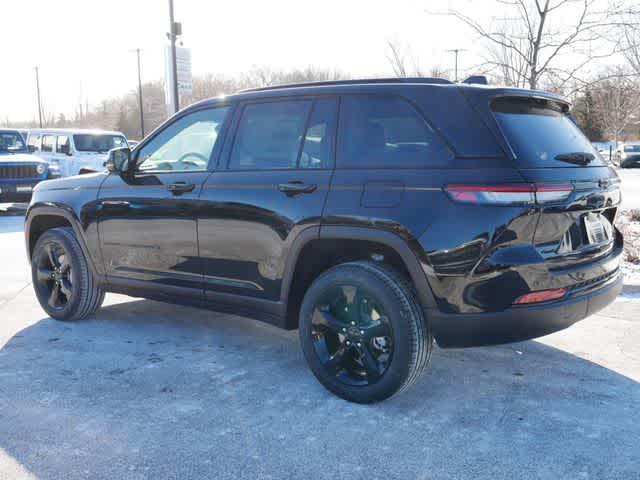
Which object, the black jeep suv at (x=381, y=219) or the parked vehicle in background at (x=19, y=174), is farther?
the parked vehicle in background at (x=19, y=174)

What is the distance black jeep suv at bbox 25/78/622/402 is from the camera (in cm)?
322

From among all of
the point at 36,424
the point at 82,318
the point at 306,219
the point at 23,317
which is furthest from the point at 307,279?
the point at 23,317

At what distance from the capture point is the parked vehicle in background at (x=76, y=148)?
54.0ft

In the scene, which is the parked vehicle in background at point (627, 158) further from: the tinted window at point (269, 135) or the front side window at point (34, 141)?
the tinted window at point (269, 135)

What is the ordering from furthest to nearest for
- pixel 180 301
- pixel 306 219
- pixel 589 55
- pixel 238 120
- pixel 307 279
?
pixel 589 55
pixel 180 301
pixel 238 120
pixel 307 279
pixel 306 219

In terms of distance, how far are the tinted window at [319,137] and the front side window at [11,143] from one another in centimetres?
1348

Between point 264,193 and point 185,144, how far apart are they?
995 millimetres

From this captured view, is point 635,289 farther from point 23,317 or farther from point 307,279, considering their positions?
point 23,317

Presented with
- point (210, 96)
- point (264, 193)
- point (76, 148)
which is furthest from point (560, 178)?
point (210, 96)

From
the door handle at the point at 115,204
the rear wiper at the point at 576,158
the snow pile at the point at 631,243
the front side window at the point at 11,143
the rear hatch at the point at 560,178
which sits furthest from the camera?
the front side window at the point at 11,143

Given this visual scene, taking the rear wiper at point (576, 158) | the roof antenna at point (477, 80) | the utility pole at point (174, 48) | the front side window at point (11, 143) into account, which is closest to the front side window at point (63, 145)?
the front side window at point (11, 143)

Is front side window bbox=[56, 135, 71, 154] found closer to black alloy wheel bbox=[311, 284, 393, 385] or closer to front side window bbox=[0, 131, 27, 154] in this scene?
front side window bbox=[0, 131, 27, 154]

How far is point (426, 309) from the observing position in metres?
3.37

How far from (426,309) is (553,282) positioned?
0.64 meters
